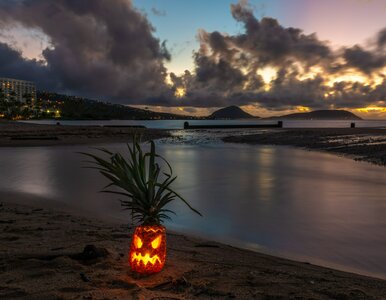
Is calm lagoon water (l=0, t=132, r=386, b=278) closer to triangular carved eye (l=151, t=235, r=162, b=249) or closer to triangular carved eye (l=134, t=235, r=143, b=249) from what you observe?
triangular carved eye (l=151, t=235, r=162, b=249)

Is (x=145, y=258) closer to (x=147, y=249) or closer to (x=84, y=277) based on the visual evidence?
(x=147, y=249)

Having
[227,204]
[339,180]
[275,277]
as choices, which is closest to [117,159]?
[275,277]

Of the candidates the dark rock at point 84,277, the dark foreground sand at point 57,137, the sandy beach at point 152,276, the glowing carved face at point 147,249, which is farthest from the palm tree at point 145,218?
the dark foreground sand at point 57,137

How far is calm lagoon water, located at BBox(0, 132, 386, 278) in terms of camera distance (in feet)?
21.1

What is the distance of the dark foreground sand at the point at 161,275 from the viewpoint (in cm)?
386

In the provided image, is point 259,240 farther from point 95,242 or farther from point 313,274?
point 95,242

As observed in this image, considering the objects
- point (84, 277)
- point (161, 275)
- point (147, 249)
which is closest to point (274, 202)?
point (161, 275)

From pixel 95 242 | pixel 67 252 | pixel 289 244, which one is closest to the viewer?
pixel 67 252

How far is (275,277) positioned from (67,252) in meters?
2.85

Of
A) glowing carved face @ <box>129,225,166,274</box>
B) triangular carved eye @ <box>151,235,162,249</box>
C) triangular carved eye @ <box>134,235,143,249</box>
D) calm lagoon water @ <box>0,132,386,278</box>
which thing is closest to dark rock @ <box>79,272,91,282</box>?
glowing carved face @ <box>129,225,166,274</box>

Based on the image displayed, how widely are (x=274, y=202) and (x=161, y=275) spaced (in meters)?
6.70

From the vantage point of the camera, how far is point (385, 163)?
18906mm

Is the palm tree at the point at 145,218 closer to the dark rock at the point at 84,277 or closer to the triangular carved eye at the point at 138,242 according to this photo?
the triangular carved eye at the point at 138,242

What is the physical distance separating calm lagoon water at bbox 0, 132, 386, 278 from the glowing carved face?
2584mm
